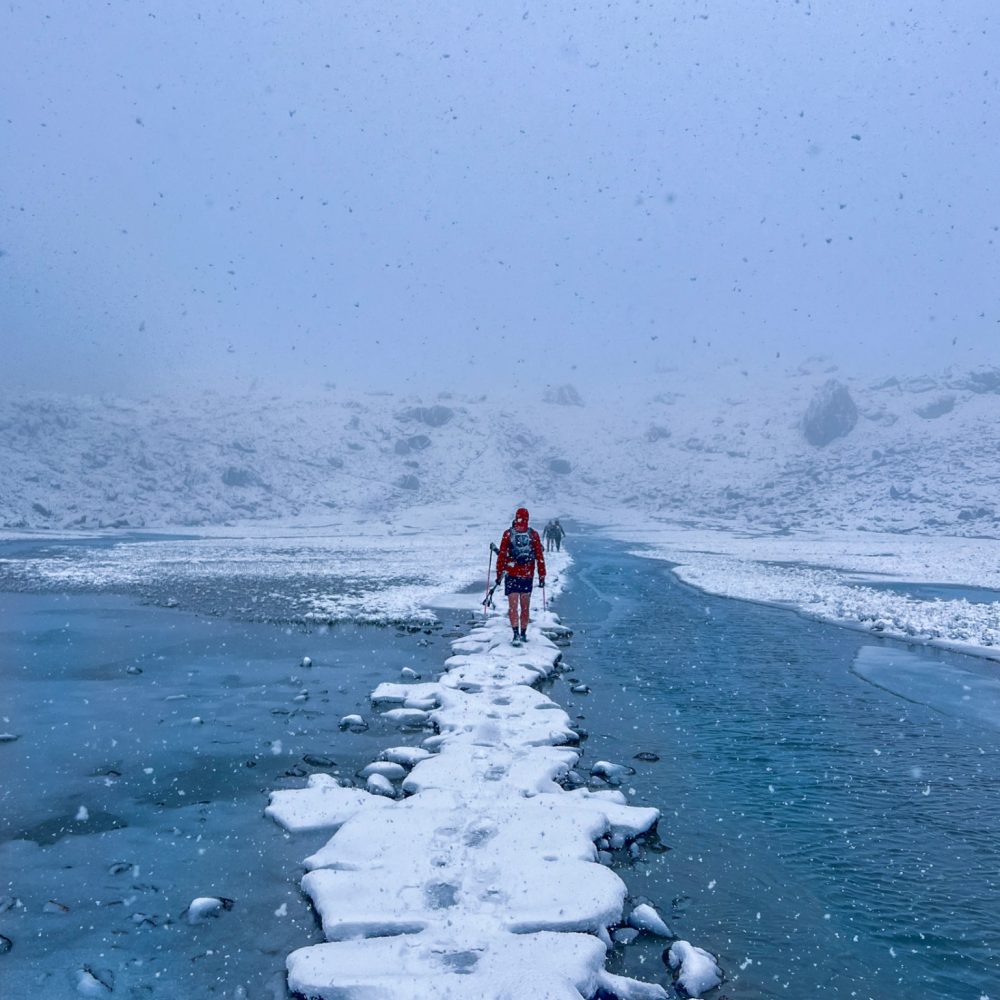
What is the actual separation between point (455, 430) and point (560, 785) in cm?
12207

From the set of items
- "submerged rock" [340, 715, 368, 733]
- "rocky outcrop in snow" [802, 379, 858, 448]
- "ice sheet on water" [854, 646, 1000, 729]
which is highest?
"rocky outcrop in snow" [802, 379, 858, 448]

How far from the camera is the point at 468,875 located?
504 cm

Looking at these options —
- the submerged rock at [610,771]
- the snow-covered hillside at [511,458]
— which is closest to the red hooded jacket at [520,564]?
the submerged rock at [610,771]

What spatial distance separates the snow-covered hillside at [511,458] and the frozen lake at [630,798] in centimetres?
6965

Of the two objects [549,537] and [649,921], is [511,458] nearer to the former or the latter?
[549,537]

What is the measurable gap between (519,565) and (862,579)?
20184 millimetres

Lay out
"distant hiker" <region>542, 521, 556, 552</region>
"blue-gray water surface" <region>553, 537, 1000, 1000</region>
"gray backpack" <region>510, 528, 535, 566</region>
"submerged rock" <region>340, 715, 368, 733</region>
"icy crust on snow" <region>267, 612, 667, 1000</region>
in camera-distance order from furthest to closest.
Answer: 1. "distant hiker" <region>542, 521, 556, 552</region>
2. "gray backpack" <region>510, 528, 535, 566</region>
3. "submerged rock" <region>340, 715, 368, 733</region>
4. "blue-gray water surface" <region>553, 537, 1000, 1000</region>
5. "icy crust on snow" <region>267, 612, 667, 1000</region>

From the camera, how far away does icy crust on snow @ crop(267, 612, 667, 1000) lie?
12.8ft

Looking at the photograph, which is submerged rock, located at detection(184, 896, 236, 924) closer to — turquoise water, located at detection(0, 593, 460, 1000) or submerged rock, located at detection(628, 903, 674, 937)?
turquoise water, located at detection(0, 593, 460, 1000)

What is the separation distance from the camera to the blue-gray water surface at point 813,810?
4.34 meters

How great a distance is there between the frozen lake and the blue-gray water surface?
0.03 m

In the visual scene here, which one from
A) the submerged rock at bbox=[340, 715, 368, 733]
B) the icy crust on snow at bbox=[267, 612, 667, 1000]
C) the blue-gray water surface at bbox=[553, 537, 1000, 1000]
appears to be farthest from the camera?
the submerged rock at bbox=[340, 715, 368, 733]

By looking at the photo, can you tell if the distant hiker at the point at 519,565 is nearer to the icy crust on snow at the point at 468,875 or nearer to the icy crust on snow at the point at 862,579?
the icy crust on snow at the point at 468,875

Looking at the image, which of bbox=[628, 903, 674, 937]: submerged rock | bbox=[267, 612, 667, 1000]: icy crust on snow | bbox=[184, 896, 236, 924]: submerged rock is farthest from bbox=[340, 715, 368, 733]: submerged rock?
bbox=[628, 903, 674, 937]: submerged rock
